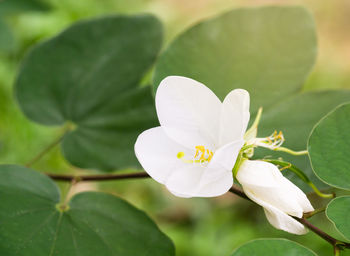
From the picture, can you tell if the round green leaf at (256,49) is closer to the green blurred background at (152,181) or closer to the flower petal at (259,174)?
the flower petal at (259,174)

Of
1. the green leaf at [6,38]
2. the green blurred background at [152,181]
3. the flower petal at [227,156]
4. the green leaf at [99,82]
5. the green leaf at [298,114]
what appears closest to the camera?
the flower petal at [227,156]

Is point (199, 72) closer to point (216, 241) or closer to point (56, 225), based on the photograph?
point (56, 225)

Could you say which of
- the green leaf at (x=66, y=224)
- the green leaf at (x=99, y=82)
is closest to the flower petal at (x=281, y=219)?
the green leaf at (x=66, y=224)

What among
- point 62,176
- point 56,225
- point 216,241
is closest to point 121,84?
point 62,176

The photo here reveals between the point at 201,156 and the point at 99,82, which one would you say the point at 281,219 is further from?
the point at 99,82

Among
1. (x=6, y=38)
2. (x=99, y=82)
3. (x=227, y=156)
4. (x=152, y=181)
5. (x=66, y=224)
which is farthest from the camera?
(x=152, y=181)

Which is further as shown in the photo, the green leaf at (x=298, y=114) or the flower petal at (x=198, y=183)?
the green leaf at (x=298, y=114)

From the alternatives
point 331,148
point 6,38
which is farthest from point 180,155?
point 6,38
